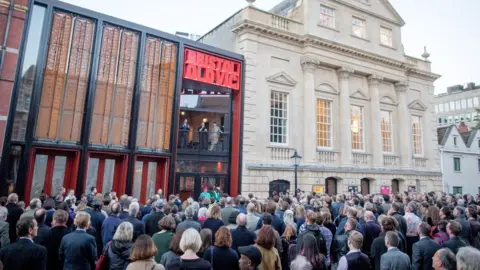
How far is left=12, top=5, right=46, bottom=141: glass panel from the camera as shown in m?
12.4

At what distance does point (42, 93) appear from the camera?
13.0m

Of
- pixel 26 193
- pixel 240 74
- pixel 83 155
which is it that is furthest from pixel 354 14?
pixel 26 193

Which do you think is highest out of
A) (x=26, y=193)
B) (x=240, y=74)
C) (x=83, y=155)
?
(x=240, y=74)

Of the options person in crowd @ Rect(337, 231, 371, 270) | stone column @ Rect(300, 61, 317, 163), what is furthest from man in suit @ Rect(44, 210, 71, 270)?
stone column @ Rect(300, 61, 317, 163)

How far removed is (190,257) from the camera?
381cm

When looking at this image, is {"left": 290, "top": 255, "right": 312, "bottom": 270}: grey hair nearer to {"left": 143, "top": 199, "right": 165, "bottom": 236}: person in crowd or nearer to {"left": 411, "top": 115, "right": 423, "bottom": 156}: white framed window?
{"left": 143, "top": 199, "right": 165, "bottom": 236}: person in crowd

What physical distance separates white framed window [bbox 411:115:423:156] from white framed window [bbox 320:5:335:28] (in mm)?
10906

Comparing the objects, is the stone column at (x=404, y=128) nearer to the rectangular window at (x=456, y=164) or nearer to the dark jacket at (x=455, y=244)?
the rectangular window at (x=456, y=164)

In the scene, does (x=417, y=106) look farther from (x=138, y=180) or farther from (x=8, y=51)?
(x=8, y=51)

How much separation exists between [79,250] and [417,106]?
92.9 feet

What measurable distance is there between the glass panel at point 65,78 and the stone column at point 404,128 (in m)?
22.3

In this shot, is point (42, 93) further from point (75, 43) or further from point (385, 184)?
point (385, 184)

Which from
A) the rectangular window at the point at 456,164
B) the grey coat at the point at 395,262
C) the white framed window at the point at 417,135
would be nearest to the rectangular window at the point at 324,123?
the white framed window at the point at 417,135

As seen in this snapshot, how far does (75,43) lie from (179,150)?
22.6ft
